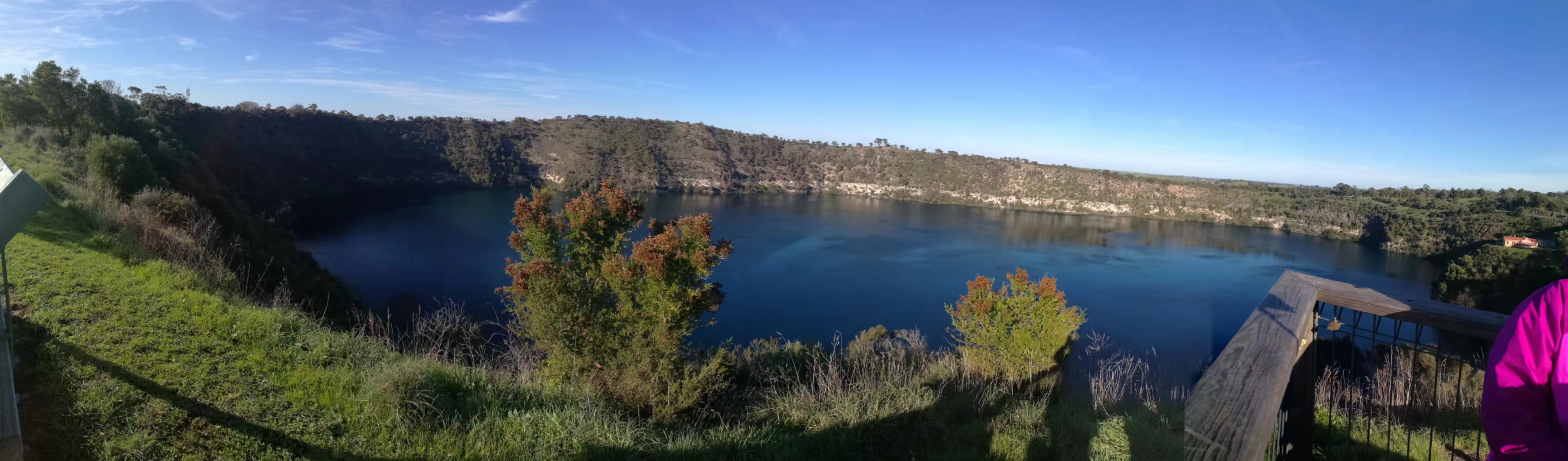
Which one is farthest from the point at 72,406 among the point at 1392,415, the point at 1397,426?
the point at 1392,415

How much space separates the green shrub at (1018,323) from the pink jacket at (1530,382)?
8765mm

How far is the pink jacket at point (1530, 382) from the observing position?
3.46ft

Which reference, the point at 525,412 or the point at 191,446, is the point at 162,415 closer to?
the point at 191,446

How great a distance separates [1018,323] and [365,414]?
10138 mm

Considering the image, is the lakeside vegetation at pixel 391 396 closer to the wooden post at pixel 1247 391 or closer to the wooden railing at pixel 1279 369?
the wooden railing at pixel 1279 369

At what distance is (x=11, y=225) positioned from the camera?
69.0 inches

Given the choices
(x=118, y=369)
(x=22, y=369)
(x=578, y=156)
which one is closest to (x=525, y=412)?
(x=118, y=369)

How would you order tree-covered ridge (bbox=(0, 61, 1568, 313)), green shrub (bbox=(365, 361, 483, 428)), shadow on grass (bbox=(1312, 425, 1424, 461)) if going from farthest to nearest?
tree-covered ridge (bbox=(0, 61, 1568, 313)), green shrub (bbox=(365, 361, 483, 428)), shadow on grass (bbox=(1312, 425, 1424, 461))

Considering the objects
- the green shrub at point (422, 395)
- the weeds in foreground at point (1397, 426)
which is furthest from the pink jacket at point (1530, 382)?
the green shrub at point (422, 395)

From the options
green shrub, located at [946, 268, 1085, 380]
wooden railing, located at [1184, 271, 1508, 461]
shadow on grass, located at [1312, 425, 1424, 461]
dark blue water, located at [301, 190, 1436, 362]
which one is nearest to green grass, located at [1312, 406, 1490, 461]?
shadow on grass, located at [1312, 425, 1424, 461]

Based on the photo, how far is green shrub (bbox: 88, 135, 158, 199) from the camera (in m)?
12.5

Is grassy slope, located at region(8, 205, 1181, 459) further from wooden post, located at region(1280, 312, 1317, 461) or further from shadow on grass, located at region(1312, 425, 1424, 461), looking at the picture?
wooden post, located at region(1280, 312, 1317, 461)

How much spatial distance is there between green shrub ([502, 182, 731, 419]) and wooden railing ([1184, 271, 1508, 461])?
4.72 meters

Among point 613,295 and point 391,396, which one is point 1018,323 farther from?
point 391,396
